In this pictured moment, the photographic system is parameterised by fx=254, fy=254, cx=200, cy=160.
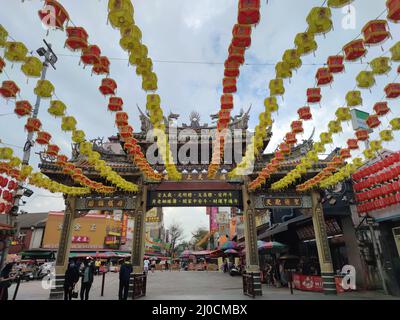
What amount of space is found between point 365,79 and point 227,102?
315cm

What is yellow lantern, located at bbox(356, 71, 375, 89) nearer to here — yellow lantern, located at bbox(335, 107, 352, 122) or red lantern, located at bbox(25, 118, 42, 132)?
yellow lantern, located at bbox(335, 107, 352, 122)

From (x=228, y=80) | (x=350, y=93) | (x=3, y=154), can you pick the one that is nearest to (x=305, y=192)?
(x=350, y=93)

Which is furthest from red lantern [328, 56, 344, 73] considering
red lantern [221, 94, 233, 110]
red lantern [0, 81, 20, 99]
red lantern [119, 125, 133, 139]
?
red lantern [0, 81, 20, 99]

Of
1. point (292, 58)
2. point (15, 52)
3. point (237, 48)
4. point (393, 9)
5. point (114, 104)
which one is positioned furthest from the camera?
point (114, 104)

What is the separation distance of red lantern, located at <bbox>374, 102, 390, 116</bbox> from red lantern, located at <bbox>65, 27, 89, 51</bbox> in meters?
7.22

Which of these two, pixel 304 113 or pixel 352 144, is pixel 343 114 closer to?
pixel 304 113

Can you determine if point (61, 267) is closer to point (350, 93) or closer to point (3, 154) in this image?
point (3, 154)

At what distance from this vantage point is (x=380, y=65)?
550 cm

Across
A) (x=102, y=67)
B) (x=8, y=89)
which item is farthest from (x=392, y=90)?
(x=8, y=89)

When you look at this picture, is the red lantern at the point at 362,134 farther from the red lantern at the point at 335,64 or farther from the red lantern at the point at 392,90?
the red lantern at the point at 335,64

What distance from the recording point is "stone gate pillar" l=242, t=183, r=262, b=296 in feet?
36.7

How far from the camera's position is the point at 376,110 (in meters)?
6.85

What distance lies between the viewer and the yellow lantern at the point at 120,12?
4.13 metres

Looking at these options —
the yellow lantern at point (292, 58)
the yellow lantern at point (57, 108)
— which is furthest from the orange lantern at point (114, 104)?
the yellow lantern at point (292, 58)
